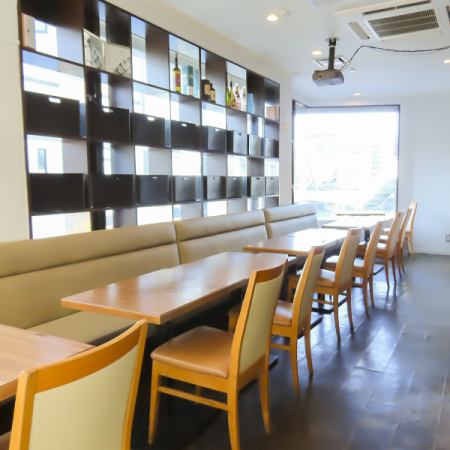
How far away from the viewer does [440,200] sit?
24.7 ft

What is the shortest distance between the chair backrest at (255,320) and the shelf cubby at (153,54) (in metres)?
2.52

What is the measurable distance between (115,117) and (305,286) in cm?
197

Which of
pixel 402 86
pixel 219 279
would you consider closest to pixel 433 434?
pixel 219 279

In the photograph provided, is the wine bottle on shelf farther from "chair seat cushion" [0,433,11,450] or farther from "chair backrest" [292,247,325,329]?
"chair seat cushion" [0,433,11,450]

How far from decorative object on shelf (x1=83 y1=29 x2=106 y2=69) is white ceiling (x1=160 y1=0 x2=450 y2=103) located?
A: 0.86m

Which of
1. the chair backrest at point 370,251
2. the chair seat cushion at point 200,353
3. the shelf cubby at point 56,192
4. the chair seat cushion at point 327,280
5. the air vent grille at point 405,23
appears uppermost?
the air vent grille at point 405,23

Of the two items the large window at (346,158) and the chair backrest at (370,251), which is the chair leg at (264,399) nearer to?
the chair backrest at (370,251)

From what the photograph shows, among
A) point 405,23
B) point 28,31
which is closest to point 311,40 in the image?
point 405,23

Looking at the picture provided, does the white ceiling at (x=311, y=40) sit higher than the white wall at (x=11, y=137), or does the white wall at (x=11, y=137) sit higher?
the white ceiling at (x=311, y=40)

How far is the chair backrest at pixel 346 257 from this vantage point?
133 inches

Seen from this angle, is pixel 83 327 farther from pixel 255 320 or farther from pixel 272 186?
pixel 272 186

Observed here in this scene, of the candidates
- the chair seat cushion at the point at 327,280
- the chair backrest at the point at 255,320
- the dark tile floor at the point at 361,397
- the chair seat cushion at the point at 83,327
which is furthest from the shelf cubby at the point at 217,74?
the chair backrest at the point at 255,320

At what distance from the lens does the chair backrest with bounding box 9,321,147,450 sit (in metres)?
0.97

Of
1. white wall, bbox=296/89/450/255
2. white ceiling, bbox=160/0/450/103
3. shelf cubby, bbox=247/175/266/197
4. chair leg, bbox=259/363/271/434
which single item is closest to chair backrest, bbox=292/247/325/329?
chair leg, bbox=259/363/271/434
